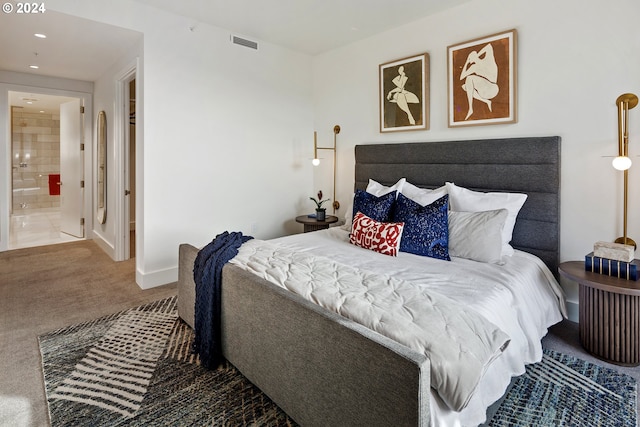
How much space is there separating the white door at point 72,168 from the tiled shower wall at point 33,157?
302 centimetres

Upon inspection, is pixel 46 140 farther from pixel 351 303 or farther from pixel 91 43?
pixel 351 303

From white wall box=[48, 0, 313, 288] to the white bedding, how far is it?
4.89ft

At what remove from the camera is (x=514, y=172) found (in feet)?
9.31

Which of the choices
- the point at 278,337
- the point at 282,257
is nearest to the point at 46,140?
the point at 282,257

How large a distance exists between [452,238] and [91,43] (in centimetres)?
393

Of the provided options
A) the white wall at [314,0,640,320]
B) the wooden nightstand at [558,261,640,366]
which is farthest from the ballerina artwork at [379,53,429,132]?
the wooden nightstand at [558,261,640,366]

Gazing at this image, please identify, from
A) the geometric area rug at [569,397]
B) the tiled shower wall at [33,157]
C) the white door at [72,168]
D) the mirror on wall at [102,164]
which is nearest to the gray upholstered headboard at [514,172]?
the geometric area rug at [569,397]

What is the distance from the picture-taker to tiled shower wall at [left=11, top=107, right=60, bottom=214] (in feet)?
27.0

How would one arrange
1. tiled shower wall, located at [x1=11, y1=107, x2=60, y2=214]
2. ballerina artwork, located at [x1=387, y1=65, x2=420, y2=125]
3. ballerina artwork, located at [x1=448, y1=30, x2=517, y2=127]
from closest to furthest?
ballerina artwork, located at [x1=448, y1=30, x2=517, y2=127], ballerina artwork, located at [x1=387, y1=65, x2=420, y2=125], tiled shower wall, located at [x1=11, y1=107, x2=60, y2=214]

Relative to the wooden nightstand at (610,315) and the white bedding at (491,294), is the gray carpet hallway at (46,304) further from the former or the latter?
the white bedding at (491,294)

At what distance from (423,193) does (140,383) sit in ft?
8.23

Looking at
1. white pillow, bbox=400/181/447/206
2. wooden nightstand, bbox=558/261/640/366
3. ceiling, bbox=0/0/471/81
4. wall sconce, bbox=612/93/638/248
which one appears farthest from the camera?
ceiling, bbox=0/0/471/81

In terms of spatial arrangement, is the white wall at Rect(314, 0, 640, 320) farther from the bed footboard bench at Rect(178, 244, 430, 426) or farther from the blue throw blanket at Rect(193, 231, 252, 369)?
the blue throw blanket at Rect(193, 231, 252, 369)

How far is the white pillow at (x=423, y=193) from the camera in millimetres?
3022
